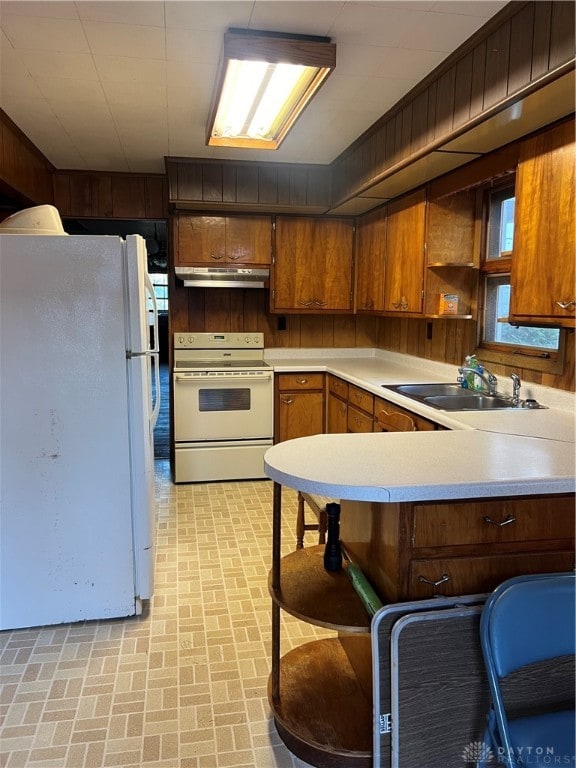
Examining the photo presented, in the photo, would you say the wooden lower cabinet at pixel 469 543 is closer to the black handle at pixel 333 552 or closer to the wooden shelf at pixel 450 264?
the black handle at pixel 333 552

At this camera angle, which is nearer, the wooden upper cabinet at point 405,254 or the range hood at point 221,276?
the wooden upper cabinet at point 405,254

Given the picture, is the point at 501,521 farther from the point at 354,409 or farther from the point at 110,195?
the point at 110,195

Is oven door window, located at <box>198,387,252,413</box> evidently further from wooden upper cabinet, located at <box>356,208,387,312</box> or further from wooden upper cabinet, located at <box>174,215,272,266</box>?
wooden upper cabinet, located at <box>356,208,387,312</box>

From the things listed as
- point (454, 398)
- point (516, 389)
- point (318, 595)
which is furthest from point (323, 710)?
point (454, 398)

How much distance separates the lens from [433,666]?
1411 millimetres

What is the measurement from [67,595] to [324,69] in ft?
7.90

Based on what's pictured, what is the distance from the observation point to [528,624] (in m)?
1.17

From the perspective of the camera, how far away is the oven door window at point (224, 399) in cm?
412

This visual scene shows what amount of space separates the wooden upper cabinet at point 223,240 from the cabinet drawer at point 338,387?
106cm

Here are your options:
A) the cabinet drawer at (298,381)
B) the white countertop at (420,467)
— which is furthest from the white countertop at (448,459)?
the cabinet drawer at (298,381)

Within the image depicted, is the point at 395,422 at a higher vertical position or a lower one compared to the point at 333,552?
higher

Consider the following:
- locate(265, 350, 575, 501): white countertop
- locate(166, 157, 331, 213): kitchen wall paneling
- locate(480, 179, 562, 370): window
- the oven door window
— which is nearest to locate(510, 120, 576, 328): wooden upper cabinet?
locate(265, 350, 575, 501): white countertop

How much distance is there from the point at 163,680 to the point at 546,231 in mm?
2166

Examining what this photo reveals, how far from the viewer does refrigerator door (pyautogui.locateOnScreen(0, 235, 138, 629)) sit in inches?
86.7
